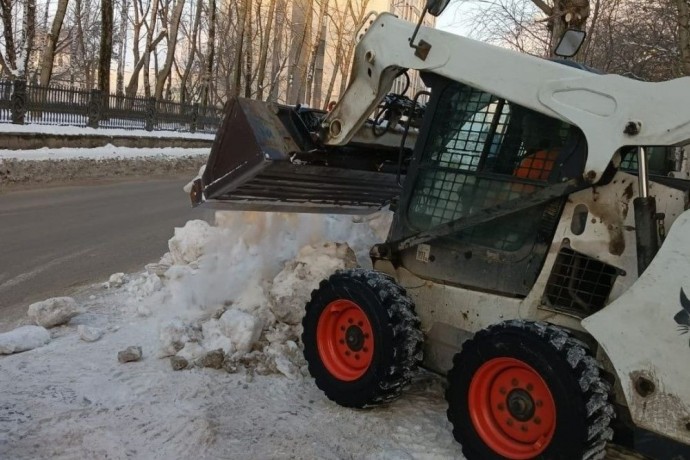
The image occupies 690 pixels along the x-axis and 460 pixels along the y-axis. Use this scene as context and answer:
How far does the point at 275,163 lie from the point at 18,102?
52.5 ft

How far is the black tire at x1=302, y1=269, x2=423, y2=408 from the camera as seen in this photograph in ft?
11.7

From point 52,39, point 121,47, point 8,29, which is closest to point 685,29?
point 52,39

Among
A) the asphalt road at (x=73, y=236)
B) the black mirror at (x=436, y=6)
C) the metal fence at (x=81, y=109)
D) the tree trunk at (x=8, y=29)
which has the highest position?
the tree trunk at (x=8, y=29)

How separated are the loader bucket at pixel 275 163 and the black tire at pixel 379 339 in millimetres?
986

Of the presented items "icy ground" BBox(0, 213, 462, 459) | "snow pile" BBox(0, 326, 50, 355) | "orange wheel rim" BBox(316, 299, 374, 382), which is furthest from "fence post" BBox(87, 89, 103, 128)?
"orange wheel rim" BBox(316, 299, 374, 382)

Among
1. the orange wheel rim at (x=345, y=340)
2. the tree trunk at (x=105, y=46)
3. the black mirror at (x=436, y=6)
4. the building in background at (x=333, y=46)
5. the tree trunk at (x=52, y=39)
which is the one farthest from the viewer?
the building in background at (x=333, y=46)

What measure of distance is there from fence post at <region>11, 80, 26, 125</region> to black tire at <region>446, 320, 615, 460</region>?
689 inches

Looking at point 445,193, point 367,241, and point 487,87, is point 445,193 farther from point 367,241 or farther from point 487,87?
point 367,241

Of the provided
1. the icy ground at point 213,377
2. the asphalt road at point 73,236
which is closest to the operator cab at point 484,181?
the icy ground at point 213,377

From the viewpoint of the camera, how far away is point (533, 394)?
9.91 ft

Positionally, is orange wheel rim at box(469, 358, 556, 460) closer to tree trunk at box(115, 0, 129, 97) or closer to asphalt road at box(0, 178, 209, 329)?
asphalt road at box(0, 178, 209, 329)

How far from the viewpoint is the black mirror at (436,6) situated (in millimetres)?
3512

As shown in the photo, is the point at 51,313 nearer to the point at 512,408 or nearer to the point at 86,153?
the point at 512,408

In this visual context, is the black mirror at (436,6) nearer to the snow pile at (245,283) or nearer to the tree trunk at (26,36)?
the snow pile at (245,283)
